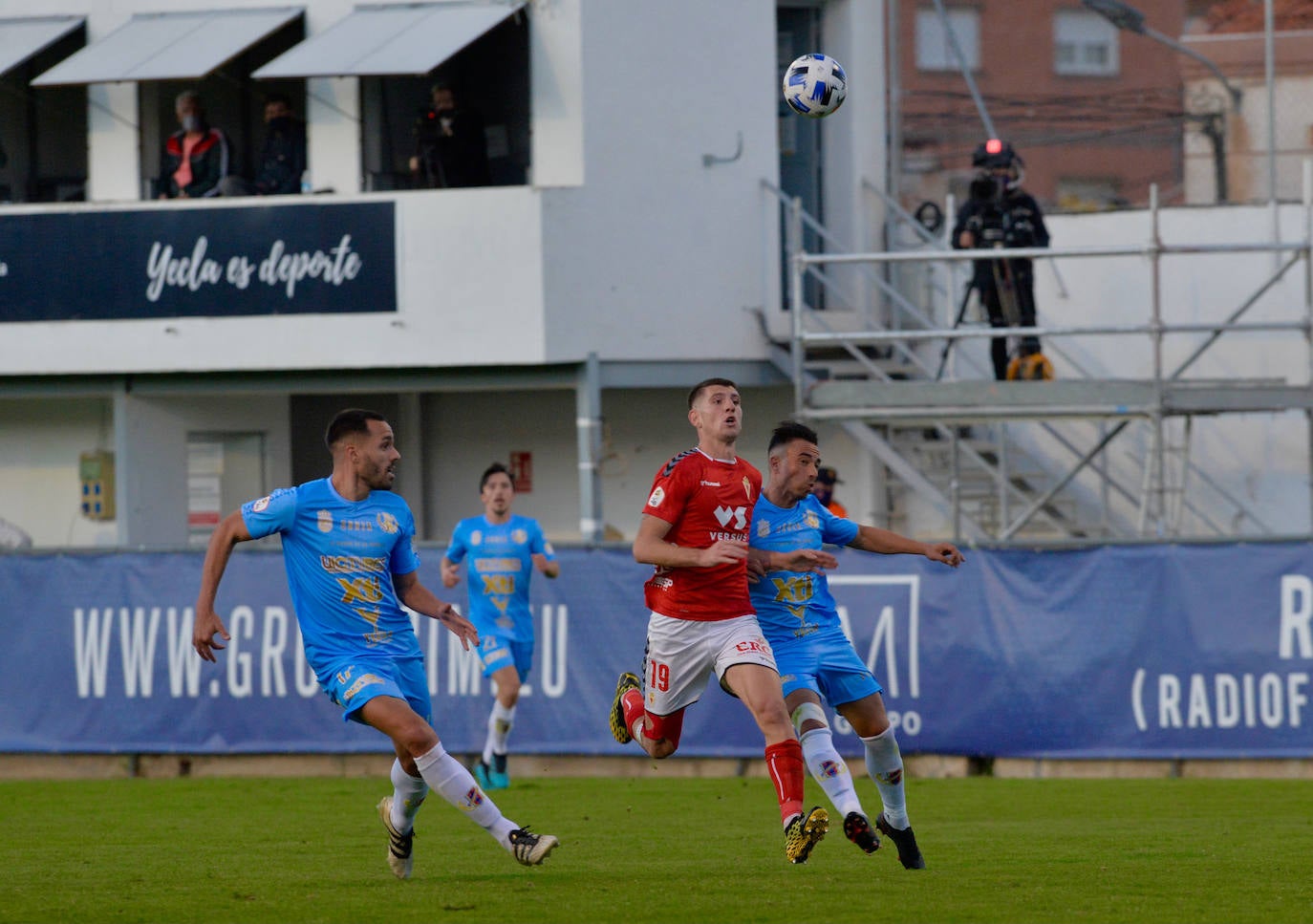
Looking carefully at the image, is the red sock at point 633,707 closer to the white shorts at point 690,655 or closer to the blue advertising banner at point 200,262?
the white shorts at point 690,655

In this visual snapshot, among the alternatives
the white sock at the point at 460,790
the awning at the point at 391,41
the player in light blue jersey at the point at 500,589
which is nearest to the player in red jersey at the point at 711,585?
the white sock at the point at 460,790

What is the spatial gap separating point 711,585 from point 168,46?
48.6ft

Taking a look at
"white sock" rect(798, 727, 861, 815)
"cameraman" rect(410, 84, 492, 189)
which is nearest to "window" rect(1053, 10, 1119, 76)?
"cameraman" rect(410, 84, 492, 189)

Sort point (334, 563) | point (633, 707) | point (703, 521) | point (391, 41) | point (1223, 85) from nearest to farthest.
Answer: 1. point (334, 563)
2. point (703, 521)
3. point (633, 707)
4. point (391, 41)
5. point (1223, 85)

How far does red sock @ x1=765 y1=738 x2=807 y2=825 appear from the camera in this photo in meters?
9.44

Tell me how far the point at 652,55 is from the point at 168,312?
19.5 ft

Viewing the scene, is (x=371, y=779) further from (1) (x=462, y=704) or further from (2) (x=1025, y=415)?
(2) (x=1025, y=415)

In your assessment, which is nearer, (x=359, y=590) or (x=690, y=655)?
(x=359, y=590)

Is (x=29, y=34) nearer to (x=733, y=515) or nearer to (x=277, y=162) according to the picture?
(x=277, y=162)

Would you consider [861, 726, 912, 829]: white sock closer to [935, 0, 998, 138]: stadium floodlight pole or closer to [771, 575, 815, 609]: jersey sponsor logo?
[771, 575, 815, 609]: jersey sponsor logo

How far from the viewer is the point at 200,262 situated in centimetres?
2244

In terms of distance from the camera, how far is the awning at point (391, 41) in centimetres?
2134

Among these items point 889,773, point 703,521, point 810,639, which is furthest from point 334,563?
point 889,773

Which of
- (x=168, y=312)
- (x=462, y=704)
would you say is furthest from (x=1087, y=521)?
(x=168, y=312)
